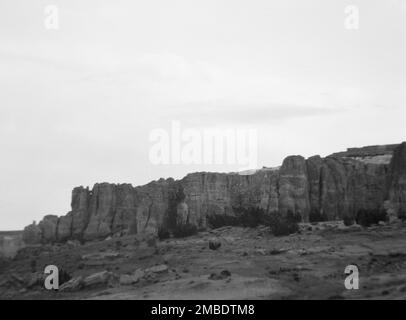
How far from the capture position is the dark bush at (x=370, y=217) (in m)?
52.8

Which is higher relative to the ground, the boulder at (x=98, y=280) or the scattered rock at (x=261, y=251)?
the scattered rock at (x=261, y=251)

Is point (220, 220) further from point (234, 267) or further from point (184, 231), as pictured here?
point (234, 267)

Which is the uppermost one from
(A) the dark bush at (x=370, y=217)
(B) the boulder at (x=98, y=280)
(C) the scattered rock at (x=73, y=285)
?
(A) the dark bush at (x=370, y=217)

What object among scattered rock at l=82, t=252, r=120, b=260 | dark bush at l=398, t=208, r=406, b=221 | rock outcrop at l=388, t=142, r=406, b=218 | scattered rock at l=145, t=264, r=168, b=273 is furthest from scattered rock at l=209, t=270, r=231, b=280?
rock outcrop at l=388, t=142, r=406, b=218

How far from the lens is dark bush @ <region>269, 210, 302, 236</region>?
175ft

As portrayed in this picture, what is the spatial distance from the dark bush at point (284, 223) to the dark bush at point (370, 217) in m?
6.16

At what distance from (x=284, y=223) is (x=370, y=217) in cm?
824

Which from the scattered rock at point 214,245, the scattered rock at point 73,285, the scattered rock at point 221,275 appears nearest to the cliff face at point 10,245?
the scattered rock at point 73,285

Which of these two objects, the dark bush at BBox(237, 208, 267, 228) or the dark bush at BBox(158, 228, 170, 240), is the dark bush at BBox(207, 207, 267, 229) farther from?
the dark bush at BBox(158, 228, 170, 240)

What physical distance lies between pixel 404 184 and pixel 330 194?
8923 mm

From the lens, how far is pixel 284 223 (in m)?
55.2

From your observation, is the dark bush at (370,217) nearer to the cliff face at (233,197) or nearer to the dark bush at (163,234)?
the cliff face at (233,197)
